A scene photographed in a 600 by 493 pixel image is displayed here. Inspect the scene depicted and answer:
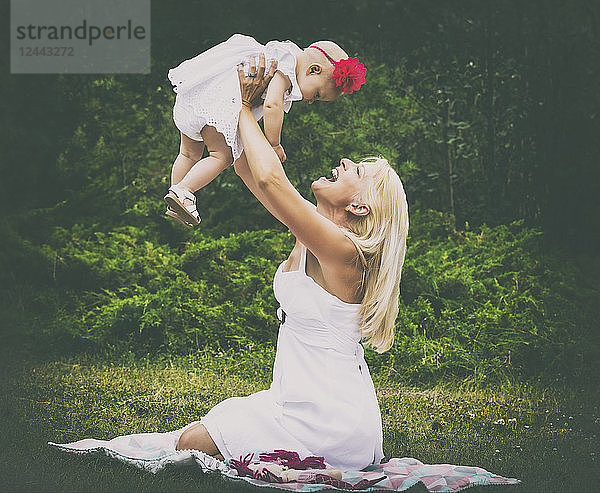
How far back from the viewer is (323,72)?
10.8ft

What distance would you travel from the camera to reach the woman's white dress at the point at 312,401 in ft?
10.6

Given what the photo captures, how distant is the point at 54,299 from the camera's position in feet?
23.4

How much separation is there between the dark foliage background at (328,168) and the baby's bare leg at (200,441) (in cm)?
307

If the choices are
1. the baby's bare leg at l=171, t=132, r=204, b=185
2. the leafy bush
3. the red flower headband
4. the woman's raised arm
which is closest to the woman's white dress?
the woman's raised arm

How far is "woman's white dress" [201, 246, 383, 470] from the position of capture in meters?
3.23

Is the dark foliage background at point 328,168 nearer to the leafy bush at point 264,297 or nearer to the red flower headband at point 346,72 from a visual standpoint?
the leafy bush at point 264,297

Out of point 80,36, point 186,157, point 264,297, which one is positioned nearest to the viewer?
point 186,157

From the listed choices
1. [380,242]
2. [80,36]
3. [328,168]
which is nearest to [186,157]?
[380,242]

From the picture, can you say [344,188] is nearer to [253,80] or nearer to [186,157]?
[253,80]

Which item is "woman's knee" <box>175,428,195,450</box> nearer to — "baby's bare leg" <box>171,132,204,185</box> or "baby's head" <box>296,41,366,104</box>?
"baby's bare leg" <box>171,132,204,185</box>

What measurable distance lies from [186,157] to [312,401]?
1081 millimetres

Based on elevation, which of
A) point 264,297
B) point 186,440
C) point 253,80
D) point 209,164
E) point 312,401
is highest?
point 253,80

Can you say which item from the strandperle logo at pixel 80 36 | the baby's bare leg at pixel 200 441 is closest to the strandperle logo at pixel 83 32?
the strandperle logo at pixel 80 36

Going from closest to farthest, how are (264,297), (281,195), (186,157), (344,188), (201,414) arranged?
1. (281,195)
2. (344,188)
3. (186,157)
4. (201,414)
5. (264,297)
